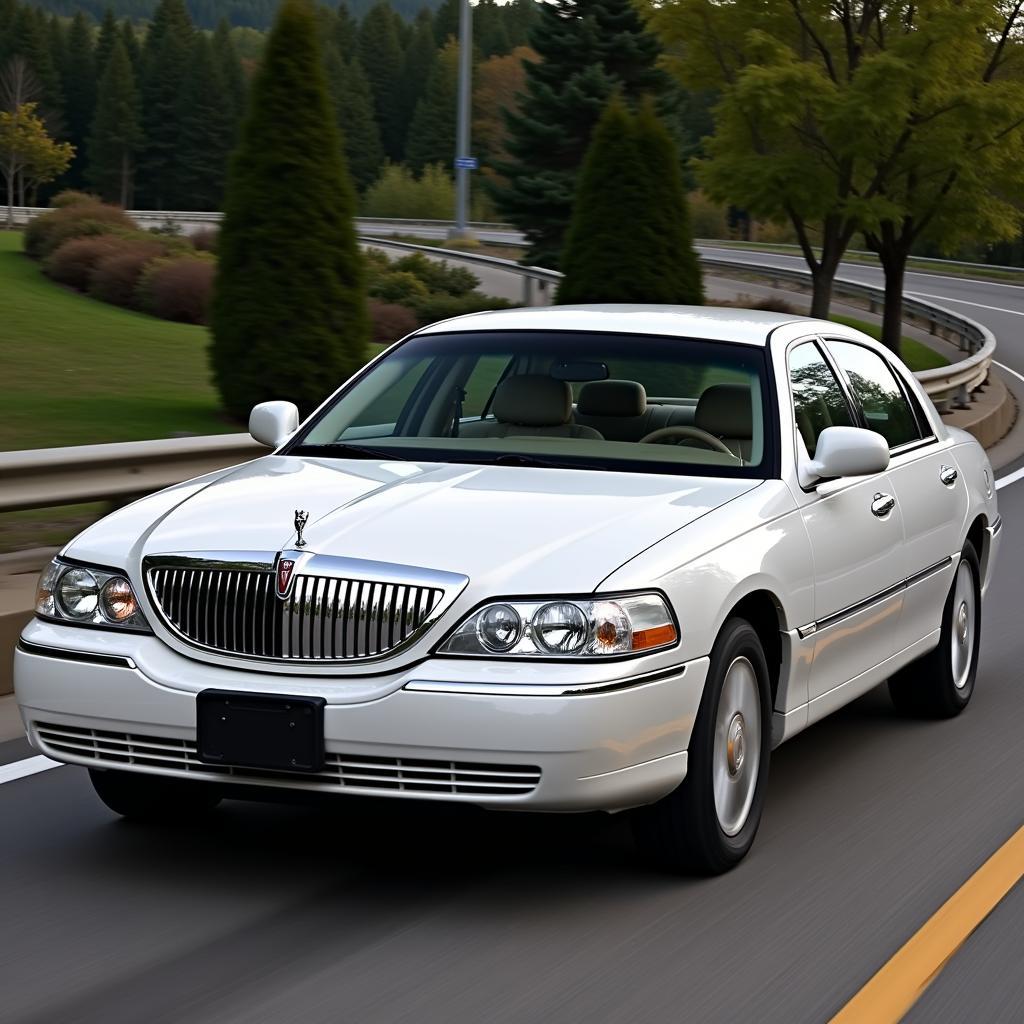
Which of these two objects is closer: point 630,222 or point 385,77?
point 630,222

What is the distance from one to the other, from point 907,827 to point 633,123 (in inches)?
641

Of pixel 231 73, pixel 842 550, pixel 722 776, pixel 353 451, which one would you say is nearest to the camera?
pixel 722 776

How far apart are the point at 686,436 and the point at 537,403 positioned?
57 cm

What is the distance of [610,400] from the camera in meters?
6.85

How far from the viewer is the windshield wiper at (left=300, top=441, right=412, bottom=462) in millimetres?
6316

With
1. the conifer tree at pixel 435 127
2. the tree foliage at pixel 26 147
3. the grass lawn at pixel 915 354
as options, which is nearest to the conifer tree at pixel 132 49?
the conifer tree at pixel 435 127

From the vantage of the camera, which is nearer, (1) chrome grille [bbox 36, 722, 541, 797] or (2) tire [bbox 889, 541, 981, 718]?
(1) chrome grille [bbox 36, 722, 541, 797]

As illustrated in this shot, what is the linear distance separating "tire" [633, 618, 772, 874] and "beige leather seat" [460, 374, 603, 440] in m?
1.37

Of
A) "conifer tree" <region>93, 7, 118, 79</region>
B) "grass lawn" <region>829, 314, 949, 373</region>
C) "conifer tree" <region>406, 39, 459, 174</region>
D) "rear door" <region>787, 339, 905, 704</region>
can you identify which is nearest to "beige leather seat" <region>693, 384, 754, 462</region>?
"rear door" <region>787, 339, 905, 704</region>

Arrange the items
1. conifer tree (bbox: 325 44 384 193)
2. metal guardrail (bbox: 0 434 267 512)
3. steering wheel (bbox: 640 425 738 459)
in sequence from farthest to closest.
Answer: conifer tree (bbox: 325 44 384 193) → metal guardrail (bbox: 0 434 267 512) → steering wheel (bbox: 640 425 738 459)

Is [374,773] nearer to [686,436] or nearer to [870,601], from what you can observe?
[686,436]

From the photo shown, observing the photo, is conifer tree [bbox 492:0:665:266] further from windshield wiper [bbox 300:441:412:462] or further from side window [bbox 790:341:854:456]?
windshield wiper [bbox 300:441:412:462]

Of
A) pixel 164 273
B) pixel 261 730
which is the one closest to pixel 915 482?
pixel 261 730

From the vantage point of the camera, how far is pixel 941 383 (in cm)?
1966
